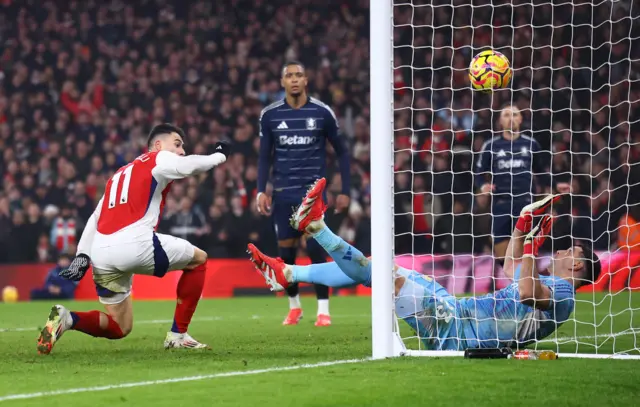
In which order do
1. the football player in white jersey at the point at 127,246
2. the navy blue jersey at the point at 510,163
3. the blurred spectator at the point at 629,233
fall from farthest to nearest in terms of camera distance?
the blurred spectator at the point at 629,233 → the navy blue jersey at the point at 510,163 → the football player in white jersey at the point at 127,246

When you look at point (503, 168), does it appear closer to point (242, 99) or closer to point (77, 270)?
point (77, 270)

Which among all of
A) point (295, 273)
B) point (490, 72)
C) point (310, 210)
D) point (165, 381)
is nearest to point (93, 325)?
point (295, 273)

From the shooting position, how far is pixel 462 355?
650 cm

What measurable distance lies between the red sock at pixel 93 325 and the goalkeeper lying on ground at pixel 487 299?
150 centimetres

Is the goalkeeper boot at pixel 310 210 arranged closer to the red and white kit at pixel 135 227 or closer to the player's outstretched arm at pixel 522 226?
the red and white kit at pixel 135 227

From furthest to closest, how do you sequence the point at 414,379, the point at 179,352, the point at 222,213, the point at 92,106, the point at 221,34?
the point at 221,34 < the point at 92,106 < the point at 222,213 < the point at 179,352 < the point at 414,379

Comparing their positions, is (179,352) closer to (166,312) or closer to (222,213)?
(166,312)

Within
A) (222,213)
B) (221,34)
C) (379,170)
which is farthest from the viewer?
(221,34)

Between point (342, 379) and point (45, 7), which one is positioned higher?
point (45, 7)

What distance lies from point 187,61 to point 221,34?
98 cm

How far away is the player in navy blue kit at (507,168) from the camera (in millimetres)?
10312

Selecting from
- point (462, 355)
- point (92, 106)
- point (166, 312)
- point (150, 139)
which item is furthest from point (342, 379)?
point (92, 106)

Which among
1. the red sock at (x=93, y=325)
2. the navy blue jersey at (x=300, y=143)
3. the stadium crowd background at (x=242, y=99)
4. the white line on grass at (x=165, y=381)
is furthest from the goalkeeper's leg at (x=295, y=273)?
the stadium crowd background at (x=242, y=99)

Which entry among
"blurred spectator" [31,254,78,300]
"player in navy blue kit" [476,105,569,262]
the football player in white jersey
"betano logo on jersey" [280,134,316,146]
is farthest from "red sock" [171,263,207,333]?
"blurred spectator" [31,254,78,300]
